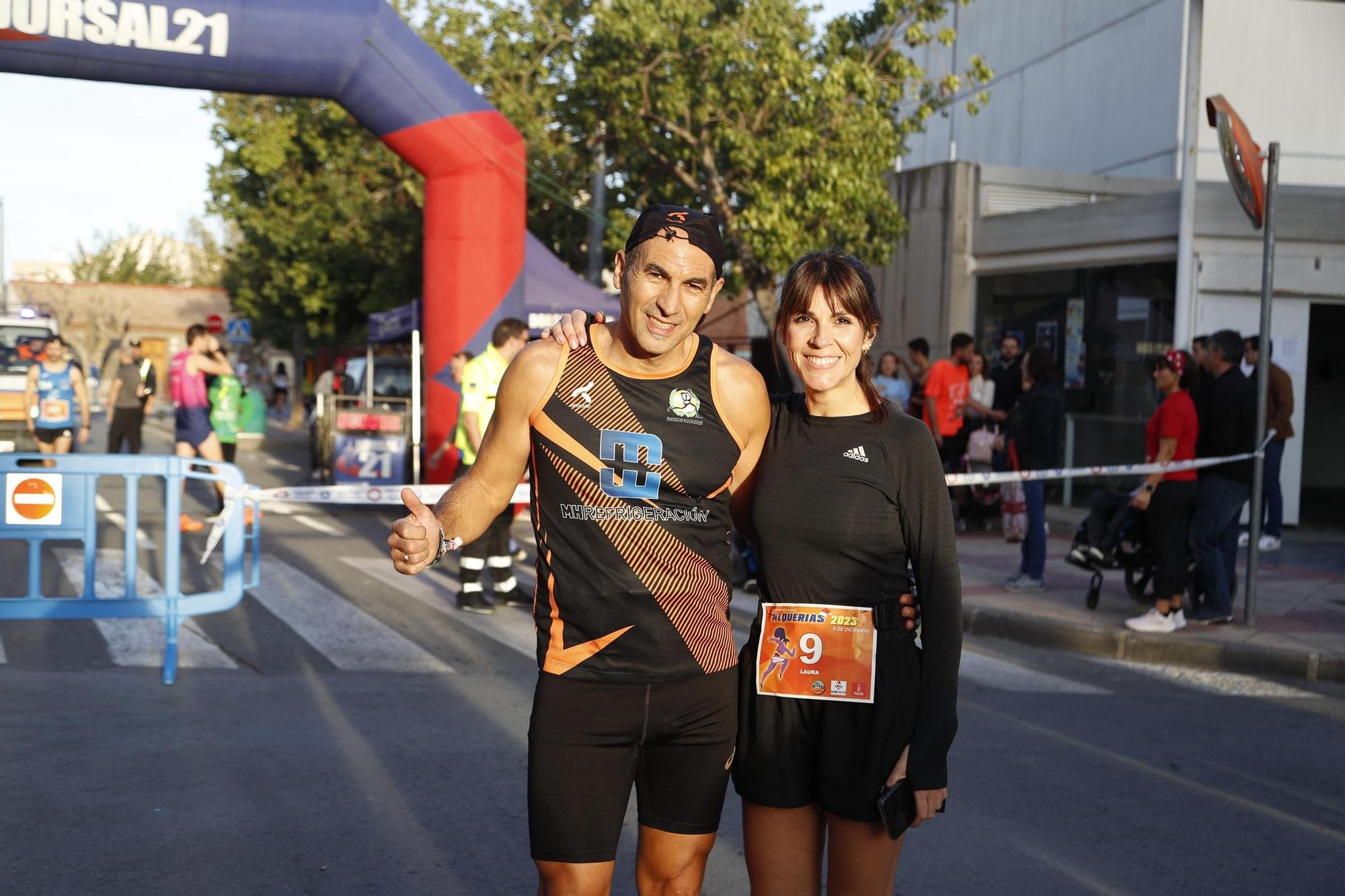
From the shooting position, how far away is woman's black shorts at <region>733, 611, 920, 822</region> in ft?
9.75

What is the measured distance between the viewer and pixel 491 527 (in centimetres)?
923

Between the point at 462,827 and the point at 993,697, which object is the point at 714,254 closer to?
the point at 462,827

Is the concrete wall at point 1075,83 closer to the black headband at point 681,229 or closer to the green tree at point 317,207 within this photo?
the green tree at point 317,207

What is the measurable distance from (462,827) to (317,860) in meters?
0.55

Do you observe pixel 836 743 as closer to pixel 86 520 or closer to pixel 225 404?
pixel 86 520

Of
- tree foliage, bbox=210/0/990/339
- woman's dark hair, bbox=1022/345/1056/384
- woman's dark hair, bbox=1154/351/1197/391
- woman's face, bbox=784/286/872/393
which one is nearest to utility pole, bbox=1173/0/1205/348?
tree foliage, bbox=210/0/990/339

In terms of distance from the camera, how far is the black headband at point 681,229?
302cm

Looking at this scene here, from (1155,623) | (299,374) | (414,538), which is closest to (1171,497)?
(1155,623)

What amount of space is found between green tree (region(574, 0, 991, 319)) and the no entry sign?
11400 mm

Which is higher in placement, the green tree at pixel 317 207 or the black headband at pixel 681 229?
the green tree at pixel 317 207

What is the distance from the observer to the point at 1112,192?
18750 mm

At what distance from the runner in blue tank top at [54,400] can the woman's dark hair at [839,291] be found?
44.8 feet

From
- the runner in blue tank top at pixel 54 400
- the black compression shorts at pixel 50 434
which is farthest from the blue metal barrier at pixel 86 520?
the black compression shorts at pixel 50 434

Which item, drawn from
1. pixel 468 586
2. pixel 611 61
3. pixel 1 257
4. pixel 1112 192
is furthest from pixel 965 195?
pixel 1 257
